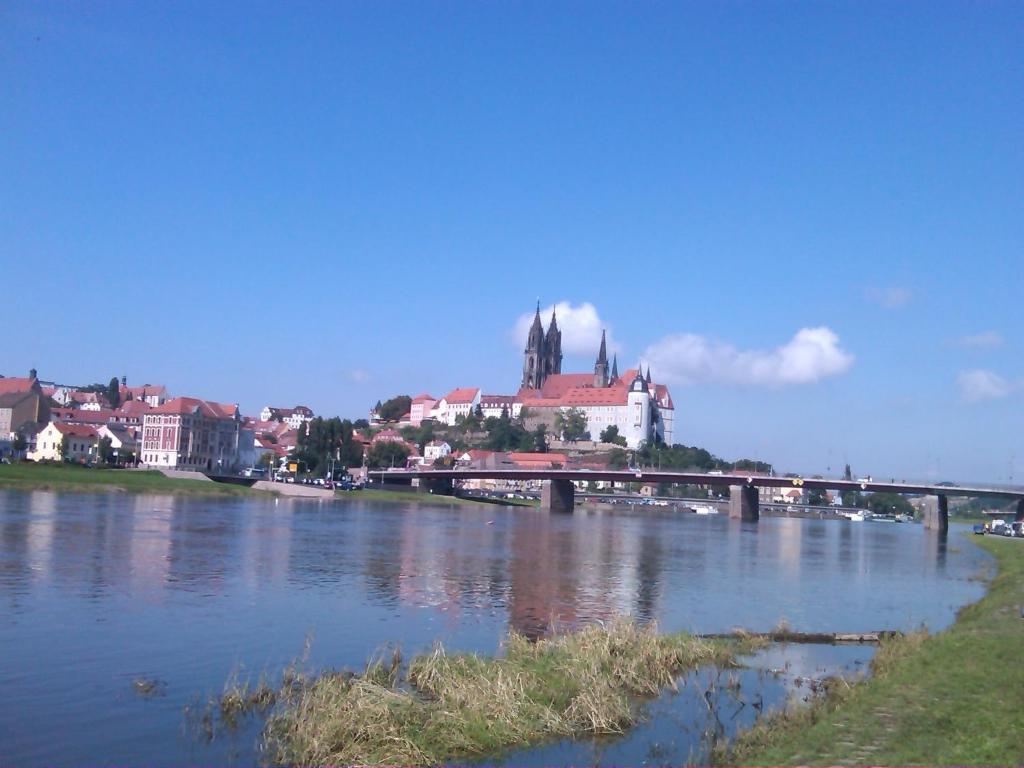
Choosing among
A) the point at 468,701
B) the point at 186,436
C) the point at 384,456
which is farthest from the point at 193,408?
the point at 468,701

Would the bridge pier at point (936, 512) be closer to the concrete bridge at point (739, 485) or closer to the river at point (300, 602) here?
the concrete bridge at point (739, 485)

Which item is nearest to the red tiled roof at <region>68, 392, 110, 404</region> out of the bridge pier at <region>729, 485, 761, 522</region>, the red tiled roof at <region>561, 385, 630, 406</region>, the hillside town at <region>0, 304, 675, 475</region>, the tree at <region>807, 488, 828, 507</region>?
the hillside town at <region>0, 304, 675, 475</region>

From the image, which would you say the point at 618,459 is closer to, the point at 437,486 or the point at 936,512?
the point at 437,486

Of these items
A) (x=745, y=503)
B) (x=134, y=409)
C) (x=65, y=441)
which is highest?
(x=134, y=409)

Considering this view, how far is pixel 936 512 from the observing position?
99.1 m

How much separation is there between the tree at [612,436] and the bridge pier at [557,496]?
7811 cm

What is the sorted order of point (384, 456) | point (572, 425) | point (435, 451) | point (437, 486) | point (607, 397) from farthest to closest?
point (607, 397), point (572, 425), point (435, 451), point (384, 456), point (437, 486)

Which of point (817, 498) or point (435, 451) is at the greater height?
point (435, 451)

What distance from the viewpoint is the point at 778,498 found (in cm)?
19175

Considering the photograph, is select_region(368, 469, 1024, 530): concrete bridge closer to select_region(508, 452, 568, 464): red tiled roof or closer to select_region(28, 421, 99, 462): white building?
select_region(28, 421, 99, 462): white building

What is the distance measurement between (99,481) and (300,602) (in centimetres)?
5844

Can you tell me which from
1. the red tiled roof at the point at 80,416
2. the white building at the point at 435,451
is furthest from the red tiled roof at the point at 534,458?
the red tiled roof at the point at 80,416

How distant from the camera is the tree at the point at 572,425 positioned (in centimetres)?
19262

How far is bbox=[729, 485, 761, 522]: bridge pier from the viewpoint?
107375 millimetres
